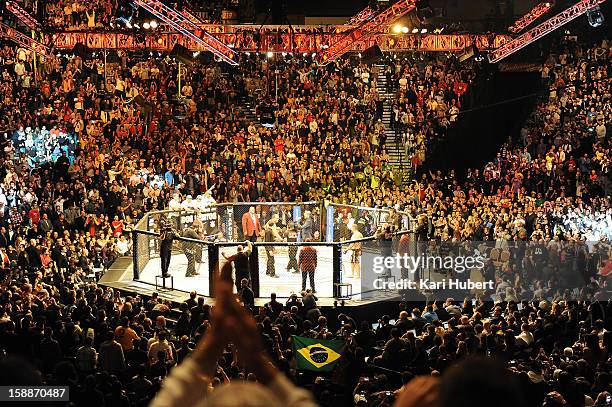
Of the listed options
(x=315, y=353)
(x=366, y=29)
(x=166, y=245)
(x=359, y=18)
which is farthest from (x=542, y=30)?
(x=315, y=353)

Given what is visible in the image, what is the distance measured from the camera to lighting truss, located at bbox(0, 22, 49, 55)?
30205 mm

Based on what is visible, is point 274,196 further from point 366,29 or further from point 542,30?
point 542,30

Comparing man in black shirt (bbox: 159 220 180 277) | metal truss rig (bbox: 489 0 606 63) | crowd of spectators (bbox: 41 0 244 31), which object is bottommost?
man in black shirt (bbox: 159 220 180 277)

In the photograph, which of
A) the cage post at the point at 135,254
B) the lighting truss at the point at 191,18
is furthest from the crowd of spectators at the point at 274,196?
the lighting truss at the point at 191,18

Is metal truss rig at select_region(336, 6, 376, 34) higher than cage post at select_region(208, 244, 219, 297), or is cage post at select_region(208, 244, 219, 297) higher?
metal truss rig at select_region(336, 6, 376, 34)

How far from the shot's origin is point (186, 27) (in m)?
28.6

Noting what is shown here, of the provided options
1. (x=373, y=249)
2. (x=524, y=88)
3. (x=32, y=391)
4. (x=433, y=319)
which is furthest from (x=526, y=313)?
(x=524, y=88)

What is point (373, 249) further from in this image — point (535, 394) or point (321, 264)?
point (535, 394)

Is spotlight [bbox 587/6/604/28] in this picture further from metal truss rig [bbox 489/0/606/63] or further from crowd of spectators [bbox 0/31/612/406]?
crowd of spectators [bbox 0/31/612/406]

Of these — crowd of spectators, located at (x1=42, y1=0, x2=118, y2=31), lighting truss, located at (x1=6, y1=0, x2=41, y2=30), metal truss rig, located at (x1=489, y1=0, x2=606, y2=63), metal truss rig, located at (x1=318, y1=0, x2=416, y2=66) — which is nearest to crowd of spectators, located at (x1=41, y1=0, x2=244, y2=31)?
crowd of spectators, located at (x1=42, y1=0, x2=118, y2=31)

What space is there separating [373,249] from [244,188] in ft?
32.7

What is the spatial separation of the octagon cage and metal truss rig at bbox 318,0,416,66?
7465mm

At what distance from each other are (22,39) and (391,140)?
1322cm

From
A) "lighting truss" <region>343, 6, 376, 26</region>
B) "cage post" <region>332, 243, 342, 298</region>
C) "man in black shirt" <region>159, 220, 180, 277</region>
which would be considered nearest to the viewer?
"cage post" <region>332, 243, 342, 298</region>
